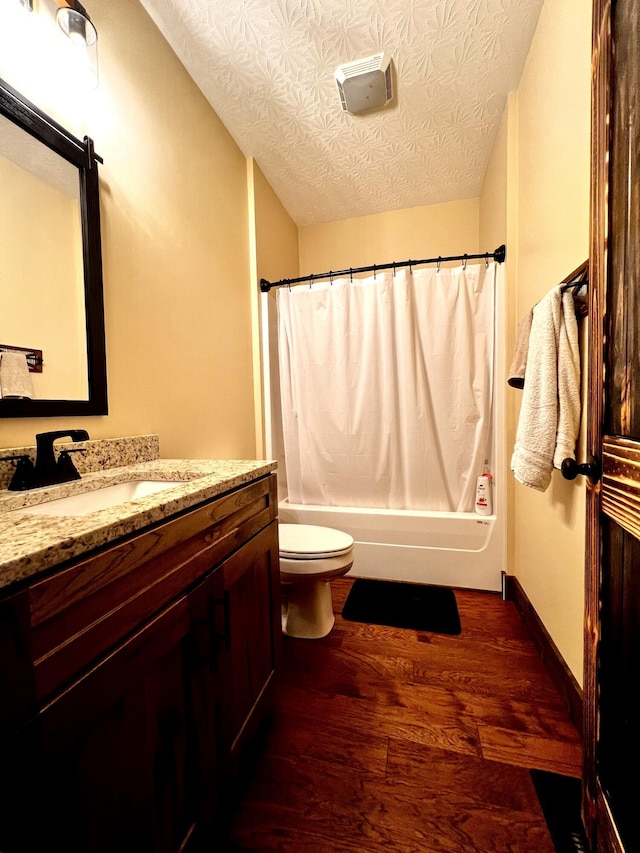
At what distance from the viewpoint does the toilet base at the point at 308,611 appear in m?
1.53

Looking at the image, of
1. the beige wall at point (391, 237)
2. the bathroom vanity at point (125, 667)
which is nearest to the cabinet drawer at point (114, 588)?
the bathroom vanity at point (125, 667)

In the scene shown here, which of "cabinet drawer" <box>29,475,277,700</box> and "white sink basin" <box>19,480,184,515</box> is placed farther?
"white sink basin" <box>19,480,184,515</box>

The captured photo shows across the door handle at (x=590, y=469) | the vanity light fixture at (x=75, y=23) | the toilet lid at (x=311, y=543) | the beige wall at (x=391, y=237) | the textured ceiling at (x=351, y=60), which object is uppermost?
the textured ceiling at (x=351, y=60)

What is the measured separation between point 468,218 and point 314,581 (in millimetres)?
2699

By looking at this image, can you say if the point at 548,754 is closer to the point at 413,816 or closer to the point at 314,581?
the point at 413,816

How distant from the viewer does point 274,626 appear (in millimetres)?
1114

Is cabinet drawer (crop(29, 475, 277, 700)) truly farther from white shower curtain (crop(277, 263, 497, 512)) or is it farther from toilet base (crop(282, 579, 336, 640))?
white shower curtain (crop(277, 263, 497, 512))

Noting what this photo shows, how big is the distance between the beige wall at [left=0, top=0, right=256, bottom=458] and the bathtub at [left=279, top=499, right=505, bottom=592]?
890 millimetres

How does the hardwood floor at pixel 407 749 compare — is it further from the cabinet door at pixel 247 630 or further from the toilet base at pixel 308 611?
the cabinet door at pixel 247 630

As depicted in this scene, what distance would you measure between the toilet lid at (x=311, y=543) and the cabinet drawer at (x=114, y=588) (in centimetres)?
62

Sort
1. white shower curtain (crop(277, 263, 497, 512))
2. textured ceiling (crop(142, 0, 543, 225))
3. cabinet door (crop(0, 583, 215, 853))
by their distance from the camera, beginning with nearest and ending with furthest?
cabinet door (crop(0, 583, 215, 853))
textured ceiling (crop(142, 0, 543, 225))
white shower curtain (crop(277, 263, 497, 512))

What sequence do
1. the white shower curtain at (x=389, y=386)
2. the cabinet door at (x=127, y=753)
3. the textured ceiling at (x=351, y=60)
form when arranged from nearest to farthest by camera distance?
1. the cabinet door at (x=127, y=753)
2. the textured ceiling at (x=351, y=60)
3. the white shower curtain at (x=389, y=386)

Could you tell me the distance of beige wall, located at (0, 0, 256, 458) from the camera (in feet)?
3.87

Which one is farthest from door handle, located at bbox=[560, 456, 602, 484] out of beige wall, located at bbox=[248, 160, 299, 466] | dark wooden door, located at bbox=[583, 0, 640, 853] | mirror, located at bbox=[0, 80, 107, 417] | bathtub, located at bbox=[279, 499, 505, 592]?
beige wall, located at bbox=[248, 160, 299, 466]
